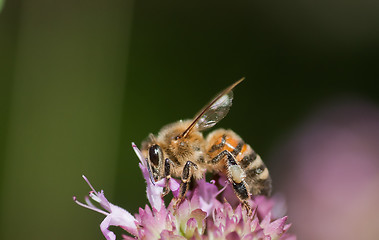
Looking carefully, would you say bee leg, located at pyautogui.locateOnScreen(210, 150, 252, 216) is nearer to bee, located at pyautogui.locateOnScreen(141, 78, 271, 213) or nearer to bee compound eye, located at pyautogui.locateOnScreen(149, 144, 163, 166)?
bee, located at pyautogui.locateOnScreen(141, 78, 271, 213)

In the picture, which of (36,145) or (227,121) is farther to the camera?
(227,121)

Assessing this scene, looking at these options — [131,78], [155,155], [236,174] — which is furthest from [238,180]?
[131,78]

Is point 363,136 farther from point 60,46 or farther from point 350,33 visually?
point 60,46

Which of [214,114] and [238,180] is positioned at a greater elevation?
[214,114]

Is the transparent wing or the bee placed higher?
the transparent wing

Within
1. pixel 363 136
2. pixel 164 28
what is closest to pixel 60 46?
pixel 164 28

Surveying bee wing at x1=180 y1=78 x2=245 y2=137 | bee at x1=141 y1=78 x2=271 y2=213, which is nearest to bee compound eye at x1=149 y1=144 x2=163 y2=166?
bee at x1=141 y1=78 x2=271 y2=213

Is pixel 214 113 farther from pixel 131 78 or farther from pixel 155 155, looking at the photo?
pixel 131 78
